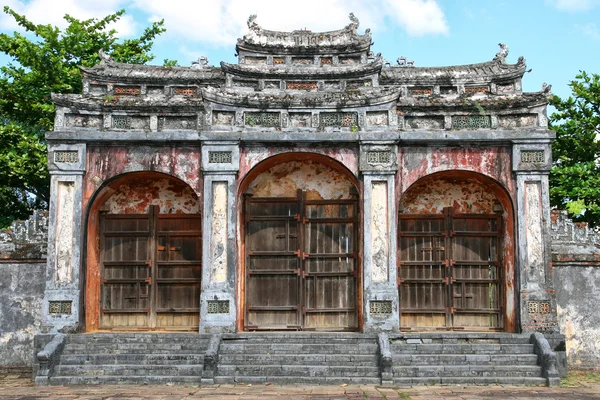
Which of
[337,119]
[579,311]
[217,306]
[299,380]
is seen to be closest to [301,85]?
[337,119]

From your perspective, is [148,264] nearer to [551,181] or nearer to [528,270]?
[528,270]

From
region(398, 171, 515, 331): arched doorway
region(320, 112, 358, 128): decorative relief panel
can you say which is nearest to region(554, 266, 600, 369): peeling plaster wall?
region(398, 171, 515, 331): arched doorway

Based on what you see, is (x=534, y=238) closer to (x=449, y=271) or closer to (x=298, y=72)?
(x=449, y=271)

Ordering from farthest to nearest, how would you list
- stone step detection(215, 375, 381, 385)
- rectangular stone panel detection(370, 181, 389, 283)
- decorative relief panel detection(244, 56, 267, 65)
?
decorative relief panel detection(244, 56, 267, 65) < rectangular stone panel detection(370, 181, 389, 283) < stone step detection(215, 375, 381, 385)

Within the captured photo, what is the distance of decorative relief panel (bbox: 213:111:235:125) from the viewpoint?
1188 cm

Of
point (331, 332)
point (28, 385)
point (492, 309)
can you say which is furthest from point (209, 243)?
point (492, 309)

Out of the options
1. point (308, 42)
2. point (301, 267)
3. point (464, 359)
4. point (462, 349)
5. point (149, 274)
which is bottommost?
point (464, 359)

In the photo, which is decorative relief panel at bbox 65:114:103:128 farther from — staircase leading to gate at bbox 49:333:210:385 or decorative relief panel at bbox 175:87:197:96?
staircase leading to gate at bbox 49:333:210:385

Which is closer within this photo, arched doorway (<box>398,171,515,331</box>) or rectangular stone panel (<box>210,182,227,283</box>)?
rectangular stone panel (<box>210,182,227,283</box>)

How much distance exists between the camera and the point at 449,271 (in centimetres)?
1254

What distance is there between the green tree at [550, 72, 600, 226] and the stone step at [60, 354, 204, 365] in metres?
9.05

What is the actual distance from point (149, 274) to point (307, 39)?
6.32 metres

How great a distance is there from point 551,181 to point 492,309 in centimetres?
449

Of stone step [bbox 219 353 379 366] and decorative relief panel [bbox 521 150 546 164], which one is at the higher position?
decorative relief panel [bbox 521 150 546 164]
